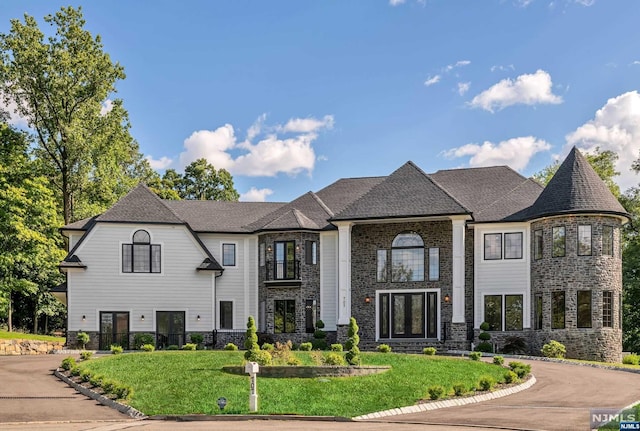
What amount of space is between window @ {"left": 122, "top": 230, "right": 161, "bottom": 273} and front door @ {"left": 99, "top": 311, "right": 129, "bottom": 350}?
224 centimetres

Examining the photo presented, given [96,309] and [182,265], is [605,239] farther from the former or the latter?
[96,309]

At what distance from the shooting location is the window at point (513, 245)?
36.0 metres

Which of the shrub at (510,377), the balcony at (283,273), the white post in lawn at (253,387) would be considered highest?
the balcony at (283,273)

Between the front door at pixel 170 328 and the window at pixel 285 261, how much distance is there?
529cm

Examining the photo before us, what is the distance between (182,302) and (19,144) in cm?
1577

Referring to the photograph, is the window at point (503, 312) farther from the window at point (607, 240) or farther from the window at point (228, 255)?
the window at point (228, 255)

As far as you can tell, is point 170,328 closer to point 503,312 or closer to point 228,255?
point 228,255

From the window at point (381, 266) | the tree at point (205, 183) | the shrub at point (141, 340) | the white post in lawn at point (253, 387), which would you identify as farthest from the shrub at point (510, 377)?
the tree at point (205, 183)

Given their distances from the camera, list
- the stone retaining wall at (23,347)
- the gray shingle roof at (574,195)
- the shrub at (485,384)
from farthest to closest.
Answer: the stone retaining wall at (23,347), the gray shingle roof at (574,195), the shrub at (485,384)

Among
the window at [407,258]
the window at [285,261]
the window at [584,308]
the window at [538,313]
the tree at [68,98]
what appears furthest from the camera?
the tree at [68,98]

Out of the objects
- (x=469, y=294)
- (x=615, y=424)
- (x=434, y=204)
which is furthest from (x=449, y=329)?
(x=615, y=424)

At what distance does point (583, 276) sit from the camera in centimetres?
3344

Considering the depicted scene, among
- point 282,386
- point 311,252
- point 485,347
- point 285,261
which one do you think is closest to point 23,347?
point 285,261

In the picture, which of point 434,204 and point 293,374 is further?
point 434,204
